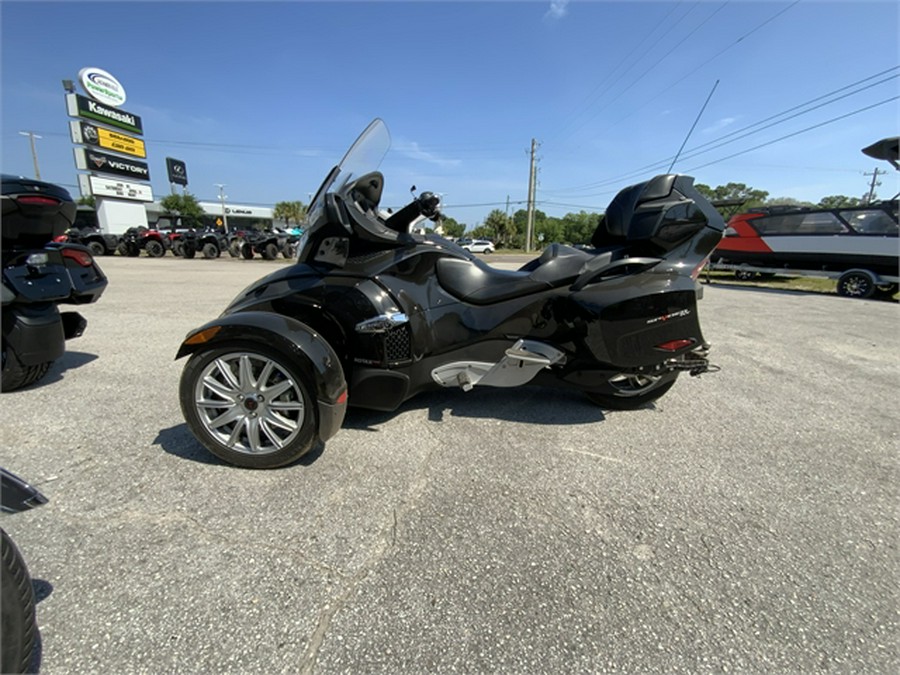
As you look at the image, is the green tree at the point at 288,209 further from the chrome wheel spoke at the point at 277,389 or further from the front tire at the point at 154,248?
the chrome wheel spoke at the point at 277,389

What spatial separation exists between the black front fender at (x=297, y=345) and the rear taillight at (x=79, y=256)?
215 cm

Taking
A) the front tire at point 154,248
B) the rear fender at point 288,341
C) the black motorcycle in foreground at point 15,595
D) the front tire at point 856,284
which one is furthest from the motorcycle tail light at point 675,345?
the front tire at point 154,248

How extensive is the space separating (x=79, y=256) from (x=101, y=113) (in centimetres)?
3067

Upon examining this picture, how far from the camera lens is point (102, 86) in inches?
989

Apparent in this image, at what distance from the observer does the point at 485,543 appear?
5.50ft

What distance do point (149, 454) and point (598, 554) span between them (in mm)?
2330

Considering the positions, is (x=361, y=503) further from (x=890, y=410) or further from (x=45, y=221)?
(x=890, y=410)

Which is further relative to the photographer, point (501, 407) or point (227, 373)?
point (501, 407)

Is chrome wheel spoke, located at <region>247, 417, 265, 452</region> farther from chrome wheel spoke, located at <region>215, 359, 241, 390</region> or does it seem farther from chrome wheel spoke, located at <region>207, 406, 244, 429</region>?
chrome wheel spoke, located at <region>215, 359, 241, 390</region>

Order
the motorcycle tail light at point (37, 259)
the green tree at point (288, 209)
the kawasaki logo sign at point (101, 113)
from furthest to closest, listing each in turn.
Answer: the green tree at point (288, 209), the kawasaki logo sign at point (101, 113), the motorcycle tail light at point (37, 259)

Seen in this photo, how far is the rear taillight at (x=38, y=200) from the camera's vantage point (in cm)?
285

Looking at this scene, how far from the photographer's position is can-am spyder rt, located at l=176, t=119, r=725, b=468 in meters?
2.38

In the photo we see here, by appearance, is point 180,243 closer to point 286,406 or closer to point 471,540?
point 286,406

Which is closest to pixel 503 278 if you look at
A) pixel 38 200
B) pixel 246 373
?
pixel 246 373
